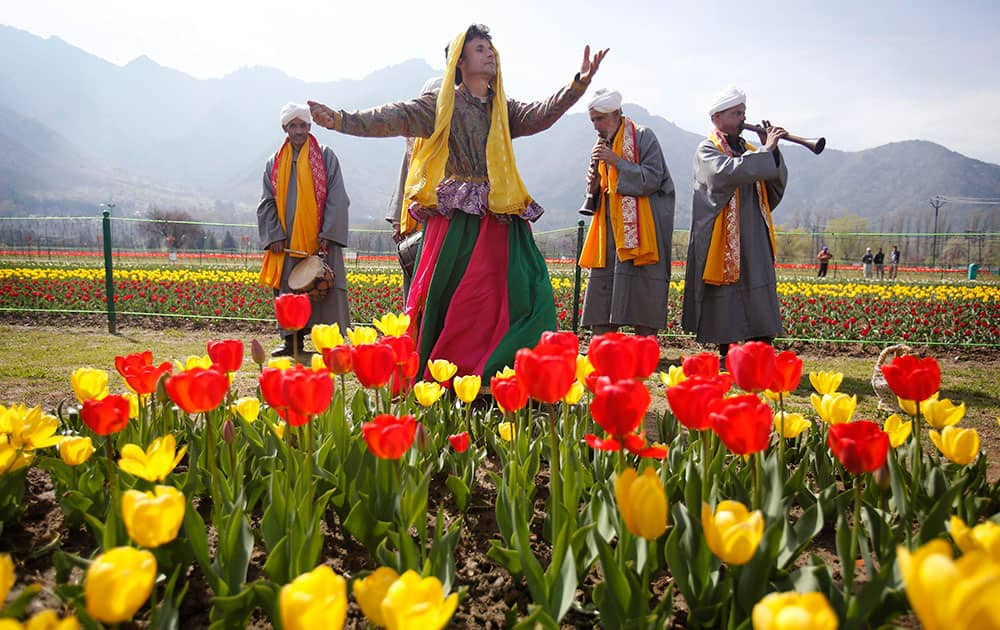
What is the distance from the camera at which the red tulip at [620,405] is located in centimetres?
112

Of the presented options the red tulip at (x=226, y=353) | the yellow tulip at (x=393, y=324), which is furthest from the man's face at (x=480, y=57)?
A: the red tulip at (x=226, y=353)

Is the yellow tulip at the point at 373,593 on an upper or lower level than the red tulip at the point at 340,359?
lower

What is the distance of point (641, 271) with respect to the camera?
5.50m

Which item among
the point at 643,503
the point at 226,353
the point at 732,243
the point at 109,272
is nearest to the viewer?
the point at 643,503

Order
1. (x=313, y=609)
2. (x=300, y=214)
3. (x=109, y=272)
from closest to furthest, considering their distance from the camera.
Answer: (x=313, y=609) < (x=300, y=214) < (x=109, y=272)

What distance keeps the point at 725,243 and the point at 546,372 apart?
452 centimetres

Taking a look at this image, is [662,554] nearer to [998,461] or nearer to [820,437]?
[820,437]

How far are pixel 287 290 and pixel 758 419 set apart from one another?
5.61m

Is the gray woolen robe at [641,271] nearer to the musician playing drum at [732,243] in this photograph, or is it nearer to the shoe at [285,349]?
the musician playing drum at [732,243]

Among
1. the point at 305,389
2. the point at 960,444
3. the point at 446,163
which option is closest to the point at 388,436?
the point at 305,389

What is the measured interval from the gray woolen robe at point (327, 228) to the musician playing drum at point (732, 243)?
3.06m

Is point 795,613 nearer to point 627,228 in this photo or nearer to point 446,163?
point 446,163

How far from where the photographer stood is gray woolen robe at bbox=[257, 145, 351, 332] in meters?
6.18

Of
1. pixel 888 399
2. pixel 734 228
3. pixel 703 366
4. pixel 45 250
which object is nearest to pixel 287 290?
pixel 734 228
